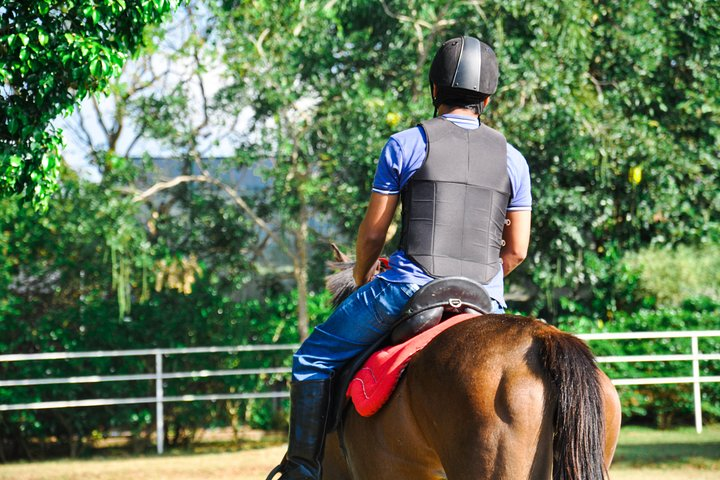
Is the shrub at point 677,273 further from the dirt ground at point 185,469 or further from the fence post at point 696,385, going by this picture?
the dirt ground at point 185,469

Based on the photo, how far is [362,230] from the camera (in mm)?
3617

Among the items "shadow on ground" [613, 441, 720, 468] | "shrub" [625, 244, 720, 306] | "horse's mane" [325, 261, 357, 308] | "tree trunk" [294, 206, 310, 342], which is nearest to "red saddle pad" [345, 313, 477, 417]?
"horse's mane" [325, 261, 357, 308]

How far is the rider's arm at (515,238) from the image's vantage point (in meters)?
3.66

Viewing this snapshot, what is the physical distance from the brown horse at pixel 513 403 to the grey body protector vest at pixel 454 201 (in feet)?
1.35

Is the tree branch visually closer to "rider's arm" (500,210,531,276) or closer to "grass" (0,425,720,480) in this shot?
"grass" (0,425,720,480)

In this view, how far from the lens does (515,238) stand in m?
3.75

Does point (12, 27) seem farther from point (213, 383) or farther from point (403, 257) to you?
point (213, 383)

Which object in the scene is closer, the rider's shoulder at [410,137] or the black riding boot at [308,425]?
the rider's shoulder at [410,137]

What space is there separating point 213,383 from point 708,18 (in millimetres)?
8281

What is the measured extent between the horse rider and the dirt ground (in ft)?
16.2

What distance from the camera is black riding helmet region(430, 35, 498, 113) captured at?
3.43 meters

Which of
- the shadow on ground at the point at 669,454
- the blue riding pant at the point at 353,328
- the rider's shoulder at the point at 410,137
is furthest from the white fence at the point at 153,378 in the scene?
the rider's shoulder at the point at 410,137

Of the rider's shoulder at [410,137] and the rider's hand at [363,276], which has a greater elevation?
the rider's shoulder at [410,137]

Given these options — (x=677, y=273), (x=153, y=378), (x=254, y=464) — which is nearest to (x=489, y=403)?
(x=254, y=464)
